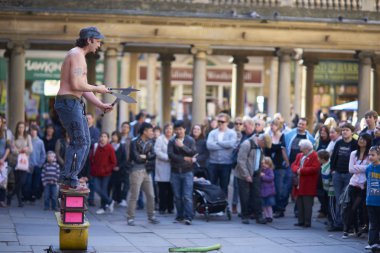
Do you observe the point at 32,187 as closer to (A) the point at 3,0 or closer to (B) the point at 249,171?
(B) the point at 249,171

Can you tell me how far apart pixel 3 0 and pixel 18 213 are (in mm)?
9126

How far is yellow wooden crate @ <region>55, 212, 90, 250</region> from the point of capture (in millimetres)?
10766

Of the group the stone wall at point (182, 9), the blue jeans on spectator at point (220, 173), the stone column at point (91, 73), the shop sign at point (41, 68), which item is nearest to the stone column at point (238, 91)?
the stone wall at point (182, 9)

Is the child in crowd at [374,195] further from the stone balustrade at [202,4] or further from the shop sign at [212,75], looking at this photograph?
the shop sign at [212,75]

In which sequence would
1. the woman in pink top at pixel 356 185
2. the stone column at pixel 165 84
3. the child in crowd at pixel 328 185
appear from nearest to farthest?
1. the woman in pink top at pixel 356 185
2. the child in crowd at pixel 328 185
3. the stone column at pixel 165 84

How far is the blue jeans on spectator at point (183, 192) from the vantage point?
672 inches

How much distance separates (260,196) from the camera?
1758 cm

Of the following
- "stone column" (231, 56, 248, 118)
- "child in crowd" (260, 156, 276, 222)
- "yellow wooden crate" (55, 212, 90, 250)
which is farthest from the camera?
"stone column" (231, 56, 248, 118)

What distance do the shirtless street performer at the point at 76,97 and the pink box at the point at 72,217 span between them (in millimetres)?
459

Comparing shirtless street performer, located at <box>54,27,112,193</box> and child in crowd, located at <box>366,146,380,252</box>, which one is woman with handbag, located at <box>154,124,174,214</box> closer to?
child in crowd, located at <box>366,146,380,252</box>

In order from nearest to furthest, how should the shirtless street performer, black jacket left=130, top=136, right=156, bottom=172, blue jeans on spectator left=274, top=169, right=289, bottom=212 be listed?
1. the shirtless street performer
2. black jacket left=130, top=136, right=156, bottom=172
3. blue jeans on spectator left=274, top=169, right=289, bottom=212

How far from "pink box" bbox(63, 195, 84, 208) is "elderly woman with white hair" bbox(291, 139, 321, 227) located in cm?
700

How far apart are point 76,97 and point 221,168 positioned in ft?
28.8

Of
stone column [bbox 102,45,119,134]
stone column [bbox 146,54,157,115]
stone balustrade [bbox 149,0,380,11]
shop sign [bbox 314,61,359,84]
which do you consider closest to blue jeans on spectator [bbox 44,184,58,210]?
stone column [bbox 102,45,119,134]
